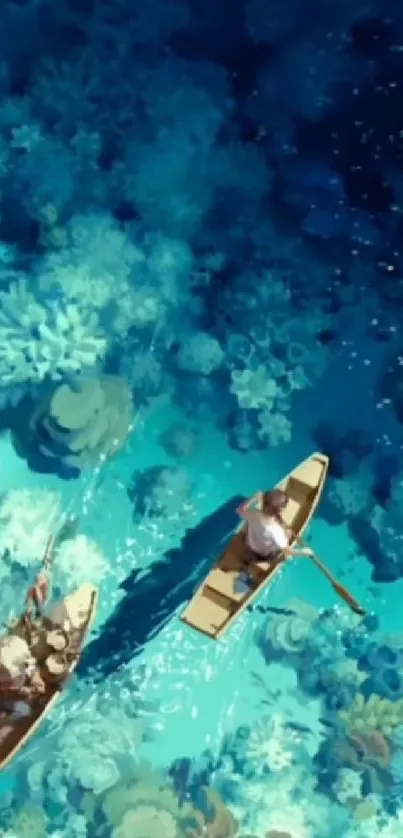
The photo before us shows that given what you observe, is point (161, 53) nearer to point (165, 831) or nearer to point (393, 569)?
point (393, 569)

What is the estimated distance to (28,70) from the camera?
107 inches

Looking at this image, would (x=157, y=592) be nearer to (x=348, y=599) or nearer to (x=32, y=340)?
(x=348, y=599)

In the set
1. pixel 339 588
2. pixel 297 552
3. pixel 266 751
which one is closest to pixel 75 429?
pixel 297 552

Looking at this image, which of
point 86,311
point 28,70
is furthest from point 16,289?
point 28,70

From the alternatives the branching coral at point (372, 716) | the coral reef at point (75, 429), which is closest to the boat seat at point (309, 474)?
the coral reef at point (75, 429)

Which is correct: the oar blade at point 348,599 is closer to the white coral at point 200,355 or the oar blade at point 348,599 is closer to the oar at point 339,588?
the oar at point 339,588

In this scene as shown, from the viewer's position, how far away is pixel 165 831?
2611 mm

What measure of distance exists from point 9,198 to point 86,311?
1.00 ft

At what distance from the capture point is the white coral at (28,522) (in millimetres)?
2678

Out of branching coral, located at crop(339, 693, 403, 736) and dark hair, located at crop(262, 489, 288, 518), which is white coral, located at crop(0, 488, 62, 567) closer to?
dark hair, located at crop(262, 489, 288, 518)

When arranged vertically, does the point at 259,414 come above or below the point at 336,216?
below

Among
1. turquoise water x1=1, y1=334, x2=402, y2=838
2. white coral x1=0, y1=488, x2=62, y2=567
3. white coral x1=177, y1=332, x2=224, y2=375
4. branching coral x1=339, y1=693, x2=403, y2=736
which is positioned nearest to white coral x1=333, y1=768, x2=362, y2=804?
turquoise water x1=1, y1=334, x2=402, y2=838

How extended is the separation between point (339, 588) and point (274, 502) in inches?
9.5

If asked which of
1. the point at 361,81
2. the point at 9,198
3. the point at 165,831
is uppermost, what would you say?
the point at 361,81
